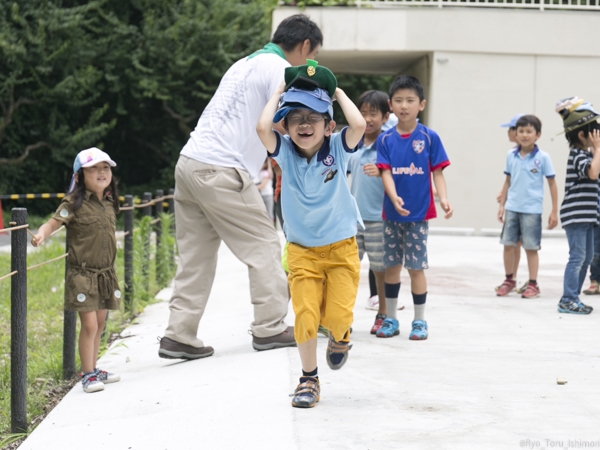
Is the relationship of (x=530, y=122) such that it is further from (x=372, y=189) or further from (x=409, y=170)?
(x=409, y=170)

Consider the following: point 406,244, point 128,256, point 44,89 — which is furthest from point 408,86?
point 44,89

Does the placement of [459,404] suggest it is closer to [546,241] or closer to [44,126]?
[546,241]

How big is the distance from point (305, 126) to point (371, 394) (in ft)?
4.56

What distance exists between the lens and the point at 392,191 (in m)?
5.67

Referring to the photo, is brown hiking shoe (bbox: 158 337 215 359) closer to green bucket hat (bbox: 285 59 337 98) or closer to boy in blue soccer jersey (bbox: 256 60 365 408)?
boy in blue soccer jersey (bbox: 256 60 365 408)

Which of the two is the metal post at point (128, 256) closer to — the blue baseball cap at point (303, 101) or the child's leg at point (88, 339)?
the child's leg at point (88, 339)

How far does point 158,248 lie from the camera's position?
987 cm

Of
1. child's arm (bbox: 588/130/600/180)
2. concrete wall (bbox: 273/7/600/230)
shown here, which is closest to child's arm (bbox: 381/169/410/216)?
child's arm (bbox: 588/130/600/180)

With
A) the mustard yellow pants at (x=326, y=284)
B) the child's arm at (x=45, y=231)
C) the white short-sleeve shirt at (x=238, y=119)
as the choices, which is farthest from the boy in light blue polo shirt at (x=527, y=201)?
the child's arm at (x=45, y=231)

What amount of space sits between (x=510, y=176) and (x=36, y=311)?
4887 mm

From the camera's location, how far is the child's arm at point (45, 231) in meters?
4.61

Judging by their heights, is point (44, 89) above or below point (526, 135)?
above

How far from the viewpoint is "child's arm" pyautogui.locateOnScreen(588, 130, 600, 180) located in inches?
264

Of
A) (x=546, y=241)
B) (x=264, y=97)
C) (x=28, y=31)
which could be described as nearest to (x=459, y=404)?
(x=264, y=97)
